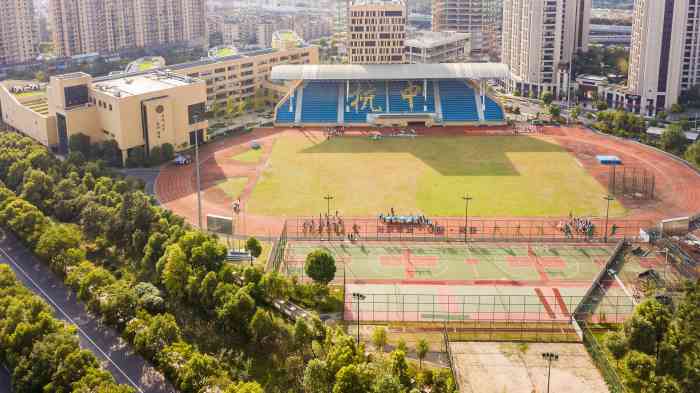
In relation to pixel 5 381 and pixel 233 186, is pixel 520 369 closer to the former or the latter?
pixel 5 381

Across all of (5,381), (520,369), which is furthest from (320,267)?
(5,381)

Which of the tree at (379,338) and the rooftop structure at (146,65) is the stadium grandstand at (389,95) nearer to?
the rooftop structure at (146,65)

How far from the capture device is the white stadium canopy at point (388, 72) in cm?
7750

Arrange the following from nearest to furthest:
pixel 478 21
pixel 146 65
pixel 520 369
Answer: pixel 520 369 → pixel 146 65 → pixel 478 21

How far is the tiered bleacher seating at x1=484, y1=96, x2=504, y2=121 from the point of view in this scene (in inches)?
3103

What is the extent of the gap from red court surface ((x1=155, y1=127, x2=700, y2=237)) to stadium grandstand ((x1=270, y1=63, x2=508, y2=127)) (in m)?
2.91

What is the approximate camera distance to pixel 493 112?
260ft

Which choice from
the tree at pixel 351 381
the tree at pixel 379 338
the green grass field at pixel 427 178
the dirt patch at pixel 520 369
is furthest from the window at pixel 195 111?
the tree at pixel 351 381

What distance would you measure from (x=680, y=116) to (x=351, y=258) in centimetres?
5239

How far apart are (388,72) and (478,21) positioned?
160ft

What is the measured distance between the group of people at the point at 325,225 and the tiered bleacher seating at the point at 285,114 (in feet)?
98.3

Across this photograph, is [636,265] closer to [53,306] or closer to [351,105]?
[53,306]

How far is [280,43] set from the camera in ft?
309

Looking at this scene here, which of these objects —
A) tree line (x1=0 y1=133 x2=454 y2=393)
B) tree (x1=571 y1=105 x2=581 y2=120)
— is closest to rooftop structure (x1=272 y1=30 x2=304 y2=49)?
tree (x1=571 y1=105 x2=581 y2=120)
